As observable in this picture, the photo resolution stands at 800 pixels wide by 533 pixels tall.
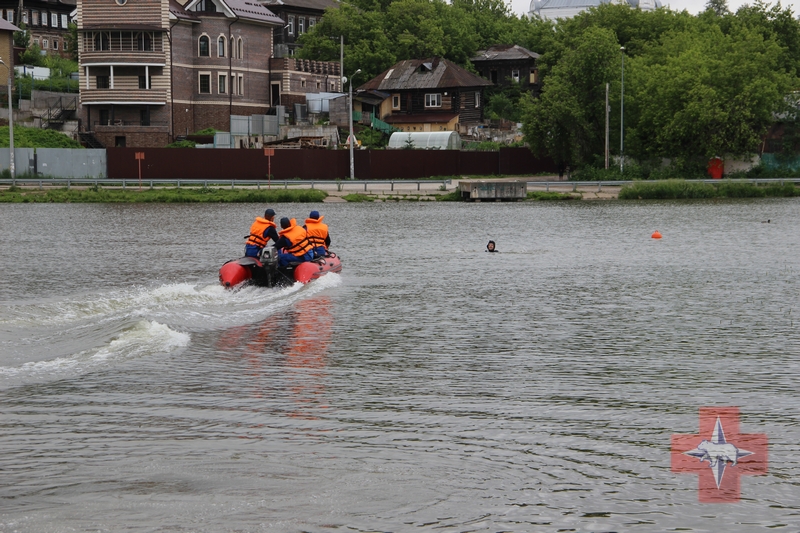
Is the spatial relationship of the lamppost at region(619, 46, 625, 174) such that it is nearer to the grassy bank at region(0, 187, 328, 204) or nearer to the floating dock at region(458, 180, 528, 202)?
the floating dock at region(458, 180, 528, 202)

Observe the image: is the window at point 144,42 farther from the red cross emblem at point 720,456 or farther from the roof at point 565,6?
the roof at point 565,6

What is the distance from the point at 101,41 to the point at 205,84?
7872 millimetres

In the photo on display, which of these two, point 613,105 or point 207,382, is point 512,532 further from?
point 613,105

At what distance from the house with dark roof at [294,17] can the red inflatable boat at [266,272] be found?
82.4m

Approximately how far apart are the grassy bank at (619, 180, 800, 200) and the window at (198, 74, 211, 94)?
33.0 metres

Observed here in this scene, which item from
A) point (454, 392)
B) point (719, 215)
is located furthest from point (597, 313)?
point (719, 215)

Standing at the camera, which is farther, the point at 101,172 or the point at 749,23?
the point at 749,23

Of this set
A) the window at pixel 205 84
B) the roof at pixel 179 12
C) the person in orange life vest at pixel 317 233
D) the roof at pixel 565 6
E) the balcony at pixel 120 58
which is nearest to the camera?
the person in orange life vest at pixel 317 233

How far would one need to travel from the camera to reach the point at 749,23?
8056 cm

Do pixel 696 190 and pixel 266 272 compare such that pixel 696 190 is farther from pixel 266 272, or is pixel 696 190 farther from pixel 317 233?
pixel 266 272

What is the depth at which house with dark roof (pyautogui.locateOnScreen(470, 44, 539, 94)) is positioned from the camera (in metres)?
100

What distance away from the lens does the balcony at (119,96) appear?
7481 centimetres

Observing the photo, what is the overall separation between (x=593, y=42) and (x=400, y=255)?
4280cm

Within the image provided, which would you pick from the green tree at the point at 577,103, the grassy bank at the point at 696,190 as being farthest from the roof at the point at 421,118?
the grassy bank at the point at 696,190
